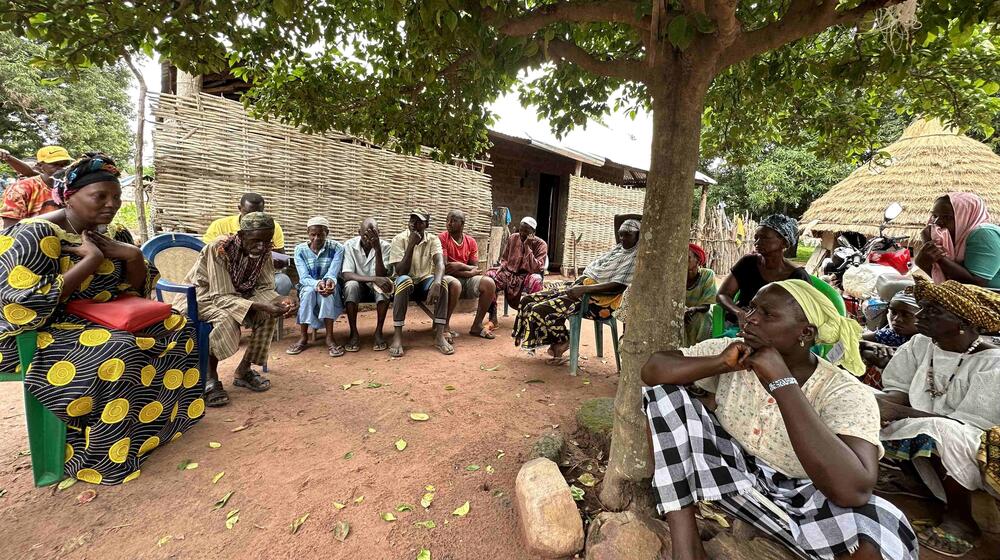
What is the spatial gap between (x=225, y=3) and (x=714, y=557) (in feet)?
9.90

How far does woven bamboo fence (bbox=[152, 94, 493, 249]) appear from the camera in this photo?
16.1 ft

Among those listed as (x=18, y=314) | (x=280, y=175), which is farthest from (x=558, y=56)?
(x=280, y=175)

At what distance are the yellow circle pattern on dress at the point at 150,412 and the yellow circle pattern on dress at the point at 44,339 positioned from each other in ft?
1.82

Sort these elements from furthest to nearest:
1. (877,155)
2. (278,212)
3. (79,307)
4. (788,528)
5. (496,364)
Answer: (278,212) → (496,364) → (877,155) → (79,307) → (788,528)

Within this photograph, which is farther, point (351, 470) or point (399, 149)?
point (399, 149)

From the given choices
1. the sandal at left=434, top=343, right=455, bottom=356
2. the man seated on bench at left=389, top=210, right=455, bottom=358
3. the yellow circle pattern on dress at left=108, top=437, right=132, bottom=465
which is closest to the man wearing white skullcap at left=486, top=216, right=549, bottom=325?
the man seated on bench at left=389, top=210, right=455, bottom=358

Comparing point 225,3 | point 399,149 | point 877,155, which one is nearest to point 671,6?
point 225,3

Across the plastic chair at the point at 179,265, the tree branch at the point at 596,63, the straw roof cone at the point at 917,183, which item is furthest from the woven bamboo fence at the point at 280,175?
the straw roof cone at the point at 917,183

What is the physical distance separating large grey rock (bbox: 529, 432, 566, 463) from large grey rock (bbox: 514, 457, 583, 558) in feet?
1.07

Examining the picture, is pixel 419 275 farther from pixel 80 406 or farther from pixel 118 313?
pixel 80 406

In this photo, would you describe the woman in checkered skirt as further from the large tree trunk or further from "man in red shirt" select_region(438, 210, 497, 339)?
"man in red shirt" select_region(438, 210, 497, 339)

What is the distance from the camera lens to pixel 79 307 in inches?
91.7

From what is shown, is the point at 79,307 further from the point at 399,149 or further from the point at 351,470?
the point at 399,149

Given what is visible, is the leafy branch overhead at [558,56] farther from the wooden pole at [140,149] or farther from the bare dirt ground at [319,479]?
the wooden pole at [140,149]
